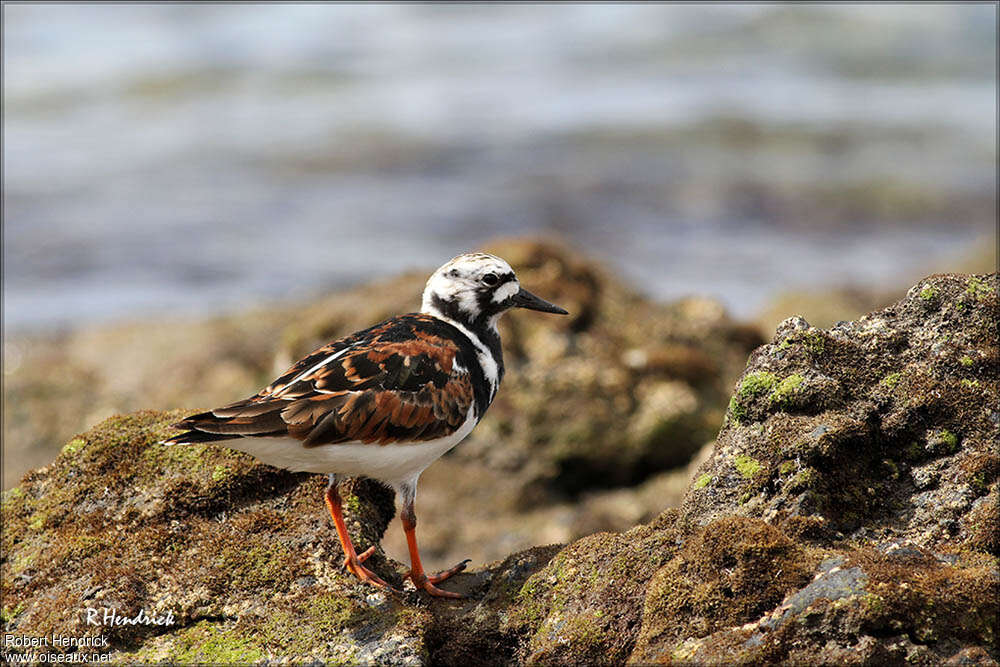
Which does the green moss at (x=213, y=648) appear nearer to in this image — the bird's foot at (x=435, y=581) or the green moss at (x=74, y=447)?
the bird's foot at (x=435, y=581)

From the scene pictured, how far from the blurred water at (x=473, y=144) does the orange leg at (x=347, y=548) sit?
46.5 feet

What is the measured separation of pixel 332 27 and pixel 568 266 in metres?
30.1

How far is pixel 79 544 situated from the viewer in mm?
5719

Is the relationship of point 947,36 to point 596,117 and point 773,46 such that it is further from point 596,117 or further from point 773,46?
point 596,117

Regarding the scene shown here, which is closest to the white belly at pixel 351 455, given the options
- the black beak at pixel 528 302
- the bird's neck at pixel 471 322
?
the bird's neck at pixel 471 322

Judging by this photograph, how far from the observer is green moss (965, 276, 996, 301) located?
5.20 meters

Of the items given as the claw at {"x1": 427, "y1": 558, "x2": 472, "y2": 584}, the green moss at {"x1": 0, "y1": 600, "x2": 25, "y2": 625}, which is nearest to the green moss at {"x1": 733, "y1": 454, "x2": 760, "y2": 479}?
the claw at {"x1": 427, "y1": 558, "x2": 472, "y2": 584}

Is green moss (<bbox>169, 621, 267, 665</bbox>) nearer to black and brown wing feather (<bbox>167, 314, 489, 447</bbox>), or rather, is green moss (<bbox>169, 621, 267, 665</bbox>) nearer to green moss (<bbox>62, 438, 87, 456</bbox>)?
black and brown wing feather (<bbox>167, 314, 489, 447</bbox>)

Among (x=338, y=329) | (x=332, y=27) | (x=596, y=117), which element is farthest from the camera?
(x=332, y=27)

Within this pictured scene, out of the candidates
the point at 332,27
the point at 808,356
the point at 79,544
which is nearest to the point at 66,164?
the point at 332,27

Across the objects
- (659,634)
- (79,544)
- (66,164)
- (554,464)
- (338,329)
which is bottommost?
(66,164)

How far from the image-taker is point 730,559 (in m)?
4.61

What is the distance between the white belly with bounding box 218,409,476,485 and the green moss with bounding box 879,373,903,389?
2478 mm

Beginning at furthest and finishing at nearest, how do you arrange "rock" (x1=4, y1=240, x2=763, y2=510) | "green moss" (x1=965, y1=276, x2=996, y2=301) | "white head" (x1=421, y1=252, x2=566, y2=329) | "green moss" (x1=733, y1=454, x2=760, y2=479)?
"rock" (x1=4, y1=240, x2=763, y2=510), "white head" (x1=421, y1=252, x2=566, y2=329), "green moss" (x1=965, y1=276, x2=996, y2=301), "green moss" (x1=733, y1=454, x2=760, y2=479)
